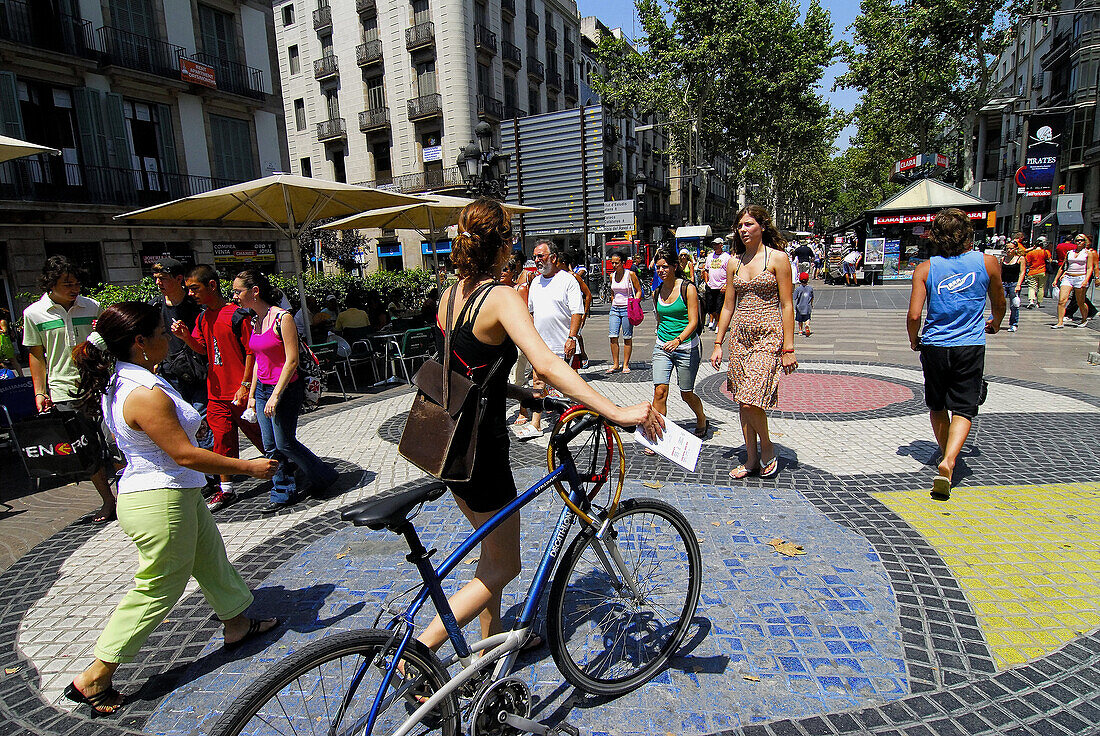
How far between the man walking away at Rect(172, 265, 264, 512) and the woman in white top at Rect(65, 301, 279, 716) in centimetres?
210

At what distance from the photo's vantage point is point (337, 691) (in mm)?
1678

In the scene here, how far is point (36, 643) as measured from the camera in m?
3.08

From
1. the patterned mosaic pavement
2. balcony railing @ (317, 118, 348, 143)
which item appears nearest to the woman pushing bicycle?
the patterned mosaic pavement

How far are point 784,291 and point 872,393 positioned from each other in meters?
3.82

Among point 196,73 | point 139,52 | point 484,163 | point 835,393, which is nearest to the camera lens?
point 835,393

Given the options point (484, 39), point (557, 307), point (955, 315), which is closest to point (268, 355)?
point (557, 307)

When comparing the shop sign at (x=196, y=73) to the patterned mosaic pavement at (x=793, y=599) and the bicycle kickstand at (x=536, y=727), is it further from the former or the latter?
the bicycle kickstand at (x=536, y=727)

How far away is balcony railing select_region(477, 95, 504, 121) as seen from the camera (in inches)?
1347

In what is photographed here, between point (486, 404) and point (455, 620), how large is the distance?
0.74 meters

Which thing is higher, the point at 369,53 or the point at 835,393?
the point at 369,53

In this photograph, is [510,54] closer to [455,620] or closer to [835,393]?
[835,393]

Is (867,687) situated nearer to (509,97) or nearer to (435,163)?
(435,163)

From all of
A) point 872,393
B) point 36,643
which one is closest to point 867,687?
point 36,643

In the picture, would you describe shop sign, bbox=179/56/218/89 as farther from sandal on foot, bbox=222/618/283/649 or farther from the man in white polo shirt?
sandal on foot, bbox=222/618/283/649
